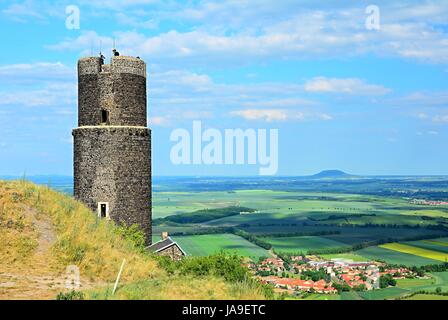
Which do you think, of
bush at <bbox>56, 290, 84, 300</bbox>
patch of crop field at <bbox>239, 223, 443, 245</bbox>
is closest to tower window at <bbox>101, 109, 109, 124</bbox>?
bush at <bbox>56, 290, 84, 300</bbox>

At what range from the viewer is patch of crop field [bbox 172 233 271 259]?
91756 millimetres

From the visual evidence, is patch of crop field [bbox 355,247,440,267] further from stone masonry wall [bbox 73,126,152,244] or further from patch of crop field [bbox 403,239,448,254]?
stone masonry wall [bbox 73,126,152,244]

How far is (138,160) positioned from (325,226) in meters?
131

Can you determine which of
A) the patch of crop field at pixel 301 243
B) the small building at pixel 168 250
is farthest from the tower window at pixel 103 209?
the patch of crop field at pixel 301 243

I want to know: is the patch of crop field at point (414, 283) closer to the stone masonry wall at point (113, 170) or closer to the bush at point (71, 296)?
the stone masonry wall at point (113, 170)

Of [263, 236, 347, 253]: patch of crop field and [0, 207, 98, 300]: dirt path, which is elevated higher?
[0, 207, 98, 300]: dirt path

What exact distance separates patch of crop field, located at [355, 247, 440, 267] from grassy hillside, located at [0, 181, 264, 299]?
234ft

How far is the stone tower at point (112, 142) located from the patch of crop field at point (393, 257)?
6719cm

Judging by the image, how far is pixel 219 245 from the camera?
4043 inches

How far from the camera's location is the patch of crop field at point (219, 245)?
301ft

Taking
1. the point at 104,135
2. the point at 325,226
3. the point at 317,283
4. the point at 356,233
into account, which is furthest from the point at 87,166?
the point at 325,226

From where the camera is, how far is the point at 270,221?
16738 centimetres

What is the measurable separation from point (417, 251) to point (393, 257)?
11.1 m
